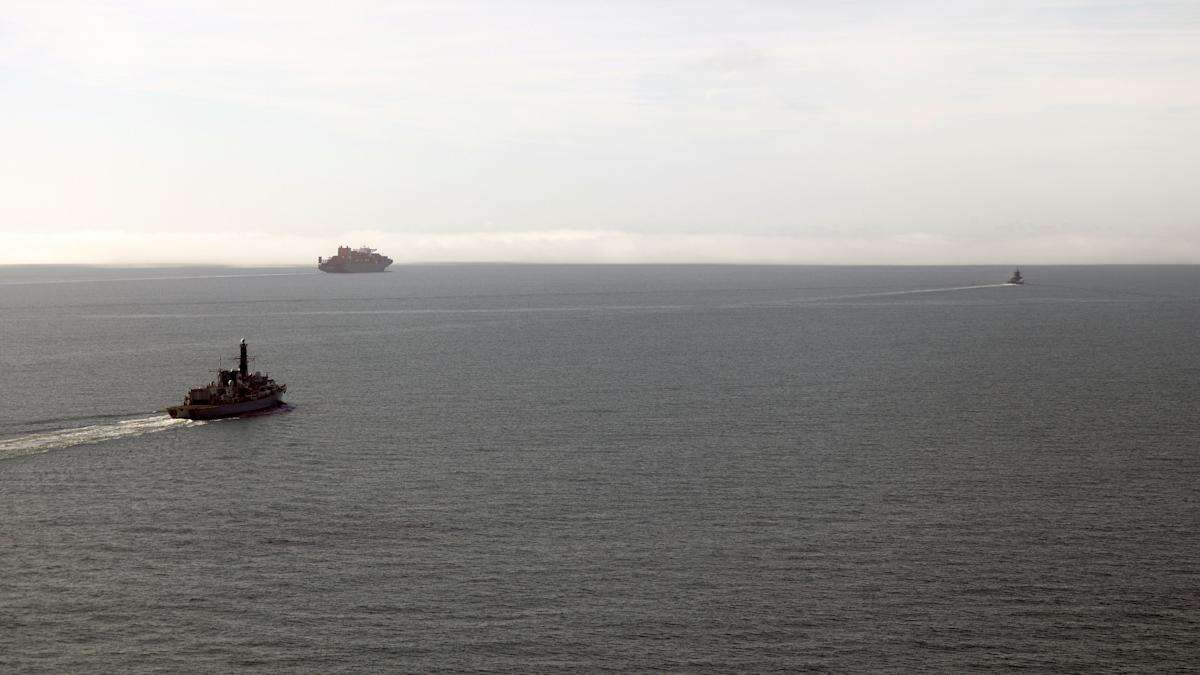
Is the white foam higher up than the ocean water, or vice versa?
the white foam

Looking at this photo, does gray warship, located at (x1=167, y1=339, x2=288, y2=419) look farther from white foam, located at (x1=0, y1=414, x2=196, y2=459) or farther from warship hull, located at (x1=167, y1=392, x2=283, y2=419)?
white foam, located at (x1=0, y1=414, x2=196, y2=459)

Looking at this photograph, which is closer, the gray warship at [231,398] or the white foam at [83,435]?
the white foam at [83,435]

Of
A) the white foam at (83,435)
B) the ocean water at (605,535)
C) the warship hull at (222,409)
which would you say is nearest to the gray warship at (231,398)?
the warship hull at (222,409)

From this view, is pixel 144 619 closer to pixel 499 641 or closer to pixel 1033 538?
pixel 499 641

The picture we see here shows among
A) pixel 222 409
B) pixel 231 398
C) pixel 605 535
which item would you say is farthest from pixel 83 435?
pixel 605 535

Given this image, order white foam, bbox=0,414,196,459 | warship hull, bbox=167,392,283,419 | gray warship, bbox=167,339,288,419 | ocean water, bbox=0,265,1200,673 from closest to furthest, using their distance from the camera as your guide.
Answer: ocean water, bbox=0,265,1200,673 → white foam, bbox=0,414,196,459 → warship hull, bbox=167,392,283,419 → gray warship, bbox=167,339,288,419

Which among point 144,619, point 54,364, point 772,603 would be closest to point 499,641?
point 772,603

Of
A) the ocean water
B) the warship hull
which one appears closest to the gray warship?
the warship hull

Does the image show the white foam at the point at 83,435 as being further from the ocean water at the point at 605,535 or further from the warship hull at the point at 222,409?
the warship hull at the point at 222,409
